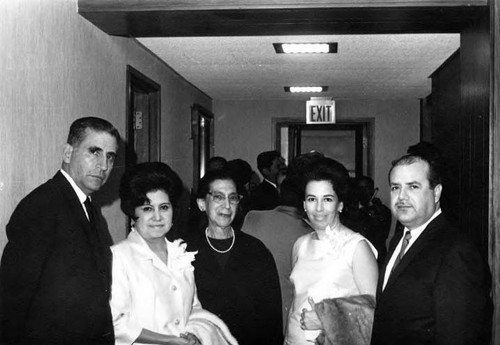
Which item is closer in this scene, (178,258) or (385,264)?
(385,264)

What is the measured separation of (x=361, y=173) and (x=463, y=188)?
17.7 ft

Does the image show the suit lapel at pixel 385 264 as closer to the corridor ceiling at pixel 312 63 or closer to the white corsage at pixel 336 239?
the white corsage at pixel 336 239

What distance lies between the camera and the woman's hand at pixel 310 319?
281 cm

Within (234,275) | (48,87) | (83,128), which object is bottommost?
(234,275)

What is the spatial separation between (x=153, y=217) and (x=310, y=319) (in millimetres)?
855

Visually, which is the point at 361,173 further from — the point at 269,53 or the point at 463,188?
the point at 463,188

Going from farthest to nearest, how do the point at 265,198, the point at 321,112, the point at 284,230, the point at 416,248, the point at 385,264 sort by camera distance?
the point at 321,112 → the point at 265,198 → the point at 284,230 → the point at 385,264 → the point at 416,248

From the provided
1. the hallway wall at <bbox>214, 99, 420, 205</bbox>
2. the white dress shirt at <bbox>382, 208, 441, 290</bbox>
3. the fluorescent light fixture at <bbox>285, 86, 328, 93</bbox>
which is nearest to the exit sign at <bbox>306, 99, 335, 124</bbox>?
the fluorescent light fixture at <bbox>285, 86, 328, 93</bbox>

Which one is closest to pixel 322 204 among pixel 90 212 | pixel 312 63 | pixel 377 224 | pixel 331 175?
pixel 331 175

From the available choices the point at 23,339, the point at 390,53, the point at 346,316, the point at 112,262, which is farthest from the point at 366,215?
the point at 23,339

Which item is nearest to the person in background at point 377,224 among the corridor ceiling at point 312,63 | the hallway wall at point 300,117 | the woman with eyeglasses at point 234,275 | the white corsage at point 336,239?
the corridor ceiling at point 312,63

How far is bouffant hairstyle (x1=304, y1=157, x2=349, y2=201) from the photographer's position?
304cm

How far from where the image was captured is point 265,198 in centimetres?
532

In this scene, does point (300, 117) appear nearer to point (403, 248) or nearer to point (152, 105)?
point (152, 105)
